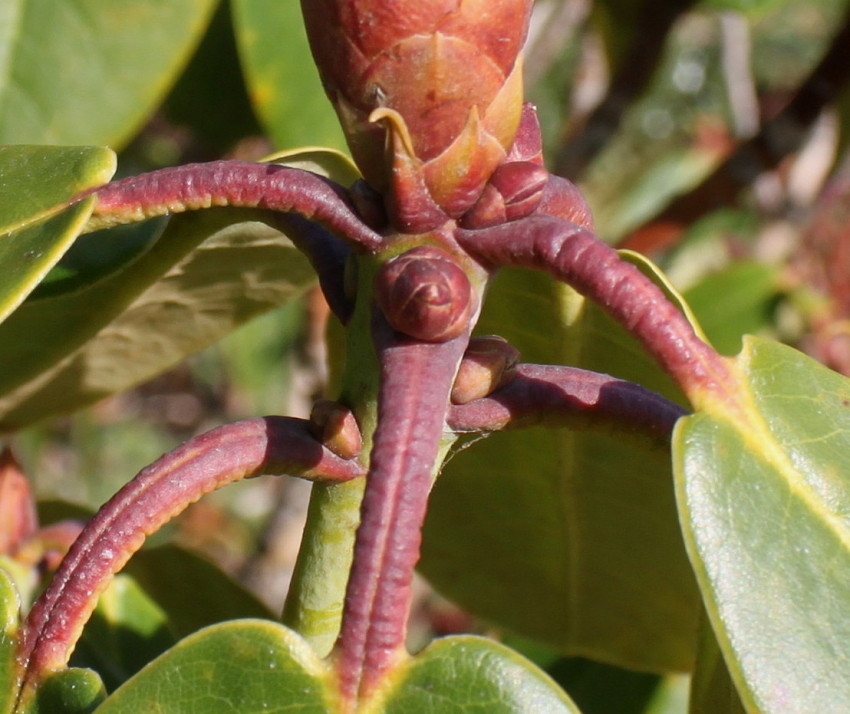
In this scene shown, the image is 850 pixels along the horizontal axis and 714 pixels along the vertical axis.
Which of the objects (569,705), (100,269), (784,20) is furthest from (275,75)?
(784,20)

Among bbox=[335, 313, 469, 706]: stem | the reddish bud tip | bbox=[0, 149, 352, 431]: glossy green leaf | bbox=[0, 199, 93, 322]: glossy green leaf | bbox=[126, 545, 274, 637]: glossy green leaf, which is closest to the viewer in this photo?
bbox=[335, 313, 469, 706]: stem

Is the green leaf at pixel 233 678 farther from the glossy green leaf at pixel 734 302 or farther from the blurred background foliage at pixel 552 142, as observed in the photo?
the glossy green leaf at pixel 734 302

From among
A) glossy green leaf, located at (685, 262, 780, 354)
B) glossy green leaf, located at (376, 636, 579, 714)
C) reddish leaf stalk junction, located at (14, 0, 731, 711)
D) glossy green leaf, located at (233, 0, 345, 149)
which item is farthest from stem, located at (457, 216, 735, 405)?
glossy green leaf, located at (685, 262, 780, 354)

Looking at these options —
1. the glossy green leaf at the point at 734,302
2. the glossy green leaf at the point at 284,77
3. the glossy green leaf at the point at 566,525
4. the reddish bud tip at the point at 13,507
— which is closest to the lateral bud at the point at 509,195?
the glossy green leaf at the point at 566,525

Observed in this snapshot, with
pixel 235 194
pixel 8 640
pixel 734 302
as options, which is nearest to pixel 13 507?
pixel 8 640

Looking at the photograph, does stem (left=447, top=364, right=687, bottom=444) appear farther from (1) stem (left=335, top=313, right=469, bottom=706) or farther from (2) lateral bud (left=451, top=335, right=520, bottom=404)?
(1) stem (left=335, top=313, right=469, bottom=706)

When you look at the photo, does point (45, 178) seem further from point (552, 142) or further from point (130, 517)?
point (552, 142)
